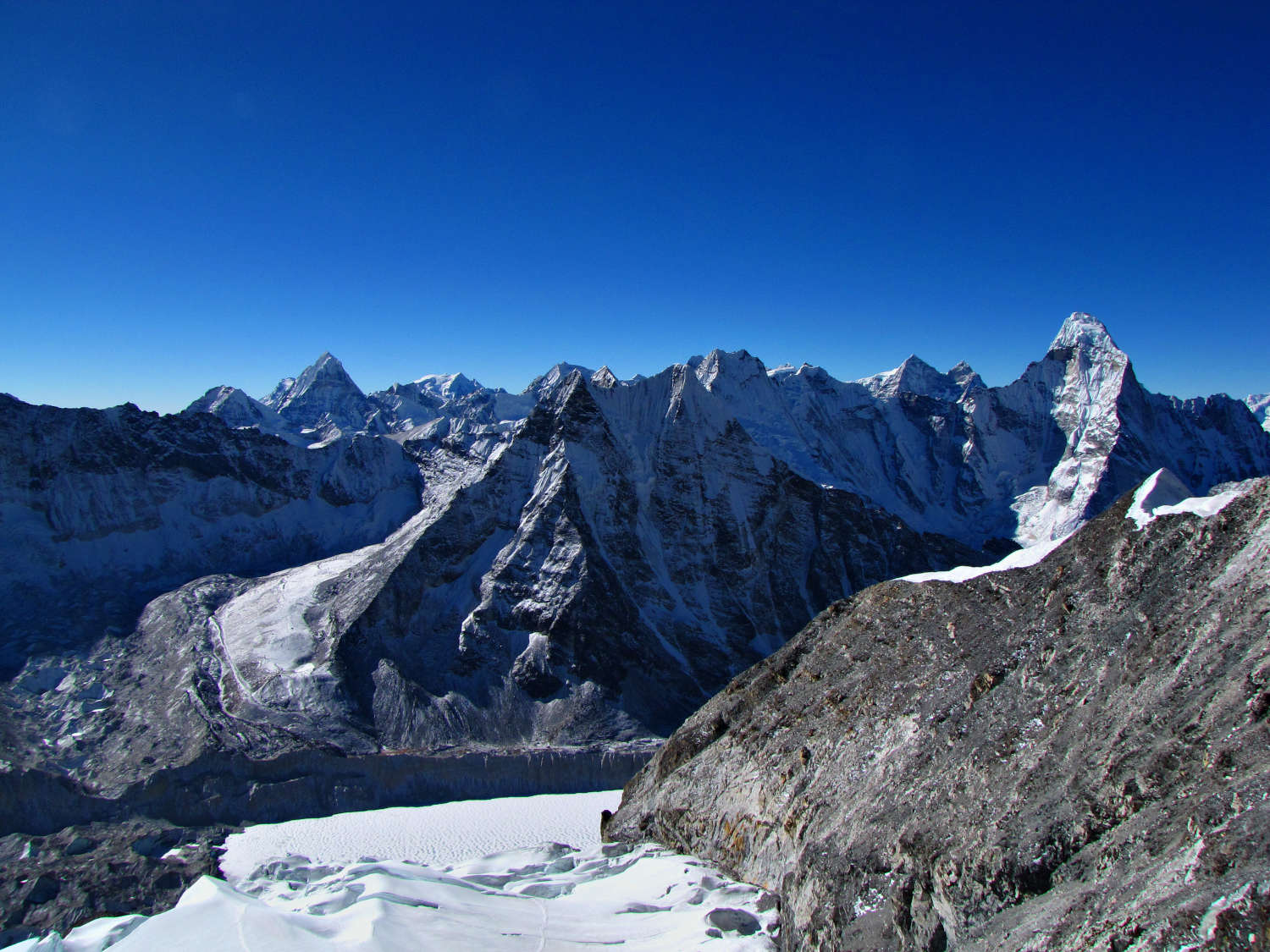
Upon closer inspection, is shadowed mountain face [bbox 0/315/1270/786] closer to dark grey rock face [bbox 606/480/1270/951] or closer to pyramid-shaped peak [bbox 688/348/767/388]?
pyramid-shaped peak [bbox 688/348/767/388]

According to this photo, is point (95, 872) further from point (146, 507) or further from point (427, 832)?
point (146, 507)

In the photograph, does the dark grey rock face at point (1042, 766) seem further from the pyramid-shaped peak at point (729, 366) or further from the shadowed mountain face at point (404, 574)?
the pyramid-shaped peak at point (729, 366)

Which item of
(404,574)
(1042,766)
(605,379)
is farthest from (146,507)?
(1042,766)

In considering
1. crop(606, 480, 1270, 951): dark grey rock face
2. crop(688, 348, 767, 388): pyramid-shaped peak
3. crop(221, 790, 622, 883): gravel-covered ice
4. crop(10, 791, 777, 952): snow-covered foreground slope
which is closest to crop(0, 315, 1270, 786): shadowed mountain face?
crop(221, 790, 622, 883): gravel-covered ice

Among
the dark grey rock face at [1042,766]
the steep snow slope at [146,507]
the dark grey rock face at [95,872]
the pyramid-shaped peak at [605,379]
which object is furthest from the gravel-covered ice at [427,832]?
the pyramid-shaped peak at [605,379]

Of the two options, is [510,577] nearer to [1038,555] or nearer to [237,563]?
[237,563]
